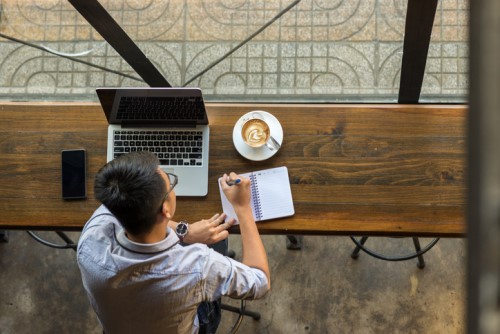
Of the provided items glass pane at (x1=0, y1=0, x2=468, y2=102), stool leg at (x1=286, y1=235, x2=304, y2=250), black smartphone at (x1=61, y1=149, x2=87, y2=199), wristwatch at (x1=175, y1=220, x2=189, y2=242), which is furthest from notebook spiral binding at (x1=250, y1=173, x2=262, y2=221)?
glass pane at (x1=0, y1=0, x2=468, y2=102)

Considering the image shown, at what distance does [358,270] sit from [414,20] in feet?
4.82

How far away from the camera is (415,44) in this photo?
1.87m

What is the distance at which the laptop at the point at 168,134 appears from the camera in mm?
1923

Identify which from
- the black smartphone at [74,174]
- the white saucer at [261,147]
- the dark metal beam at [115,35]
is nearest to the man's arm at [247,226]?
the white saucer at [261,147]

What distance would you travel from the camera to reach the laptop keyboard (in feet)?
6.50

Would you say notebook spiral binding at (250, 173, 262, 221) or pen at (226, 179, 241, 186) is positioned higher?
pen at (226, 179, 241, 186)

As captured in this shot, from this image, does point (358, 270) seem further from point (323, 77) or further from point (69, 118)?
point (69, 118)

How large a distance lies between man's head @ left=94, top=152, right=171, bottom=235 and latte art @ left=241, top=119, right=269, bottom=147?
19.5 inches

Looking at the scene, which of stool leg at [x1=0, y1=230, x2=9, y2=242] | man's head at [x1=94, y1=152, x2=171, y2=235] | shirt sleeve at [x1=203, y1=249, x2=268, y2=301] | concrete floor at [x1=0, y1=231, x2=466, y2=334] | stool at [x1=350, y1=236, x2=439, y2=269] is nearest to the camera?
man's head at [x1=94, y1=152, x2=171, y2=235]

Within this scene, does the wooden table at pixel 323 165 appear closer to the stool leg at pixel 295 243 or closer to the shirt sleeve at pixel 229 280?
the shirt sleeve at pixel 229 280

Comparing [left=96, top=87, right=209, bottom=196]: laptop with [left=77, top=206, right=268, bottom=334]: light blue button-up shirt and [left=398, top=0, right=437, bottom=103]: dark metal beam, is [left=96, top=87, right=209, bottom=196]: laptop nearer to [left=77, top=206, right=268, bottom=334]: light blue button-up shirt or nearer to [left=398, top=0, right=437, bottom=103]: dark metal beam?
[left=77, top=206, right=268, bottom=334]: light blue button-up shirt

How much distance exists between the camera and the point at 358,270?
2.84 m

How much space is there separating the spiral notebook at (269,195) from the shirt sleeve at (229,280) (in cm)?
23

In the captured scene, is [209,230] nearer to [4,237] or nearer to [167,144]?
[167,144]
